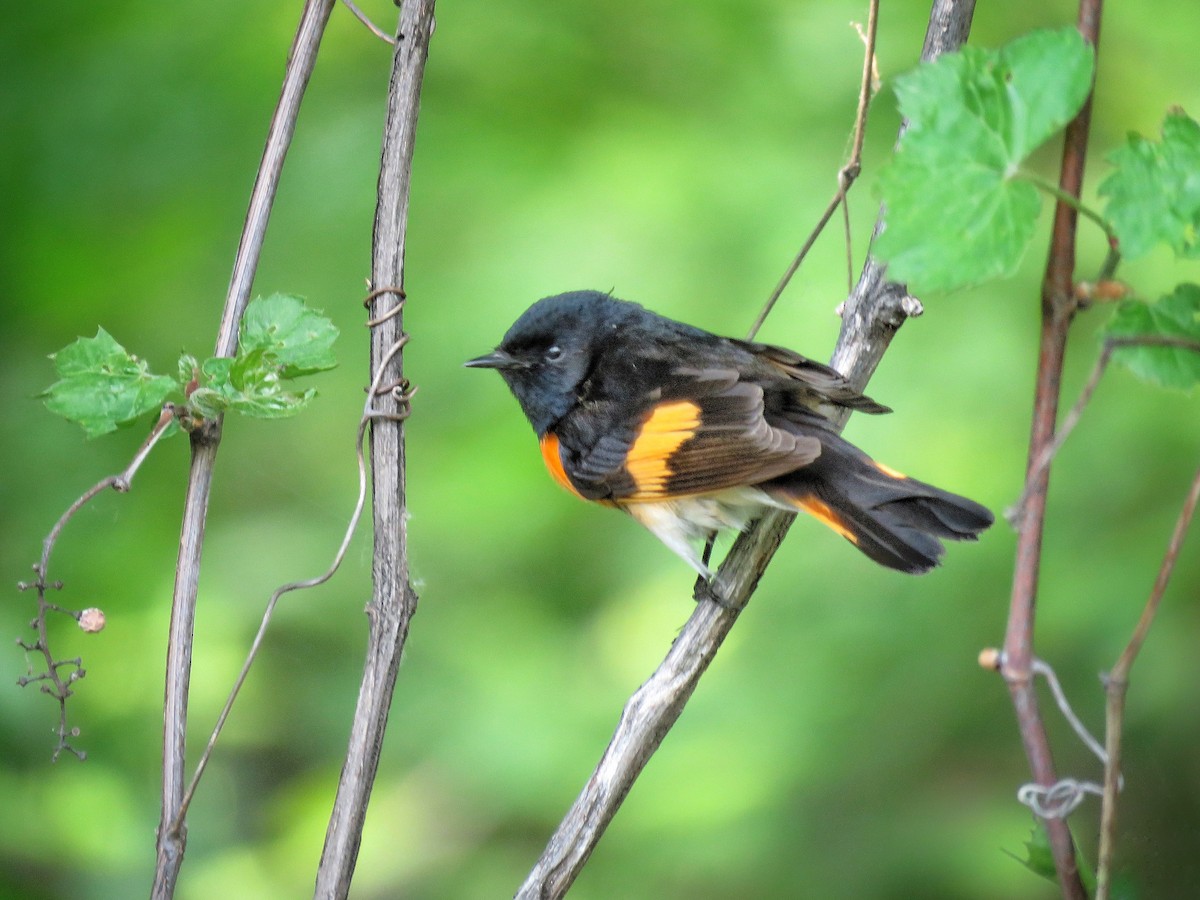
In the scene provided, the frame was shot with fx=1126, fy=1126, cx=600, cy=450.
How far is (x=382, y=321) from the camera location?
146 centimetres

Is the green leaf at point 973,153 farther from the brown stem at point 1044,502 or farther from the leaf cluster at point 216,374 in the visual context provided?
the leaf cluster at point 216,374

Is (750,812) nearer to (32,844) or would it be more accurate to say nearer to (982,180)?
(32,844)

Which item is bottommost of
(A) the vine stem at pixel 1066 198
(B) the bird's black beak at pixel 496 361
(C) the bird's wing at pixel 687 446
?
(A) the vine stem at pixel 1066 198

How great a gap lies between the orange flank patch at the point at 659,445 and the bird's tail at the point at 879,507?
20 centimetres

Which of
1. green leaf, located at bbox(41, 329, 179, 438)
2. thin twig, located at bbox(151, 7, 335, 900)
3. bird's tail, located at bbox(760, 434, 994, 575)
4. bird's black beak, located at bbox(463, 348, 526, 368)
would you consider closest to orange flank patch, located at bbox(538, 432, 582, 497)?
bird's black beak, located at bbox(463, 348, 526, 368)

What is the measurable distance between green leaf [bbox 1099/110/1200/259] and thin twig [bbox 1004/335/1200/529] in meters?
0.07

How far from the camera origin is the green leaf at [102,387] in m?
1.26

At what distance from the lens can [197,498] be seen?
1358 mm

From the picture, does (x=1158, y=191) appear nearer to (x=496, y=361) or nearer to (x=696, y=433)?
(x=696, y=433)

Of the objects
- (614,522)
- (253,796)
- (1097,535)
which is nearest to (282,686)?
(253,796)

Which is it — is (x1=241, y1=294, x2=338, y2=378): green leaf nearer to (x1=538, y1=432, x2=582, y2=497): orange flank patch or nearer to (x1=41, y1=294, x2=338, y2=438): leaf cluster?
(x1=41, y1=294, x2=338, y2=438): leaf cluster

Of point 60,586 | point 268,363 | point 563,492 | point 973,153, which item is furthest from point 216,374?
point 563,492

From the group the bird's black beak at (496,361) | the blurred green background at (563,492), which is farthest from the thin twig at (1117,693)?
the bird's black beak at (496,361)

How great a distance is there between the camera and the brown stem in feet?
2.73
